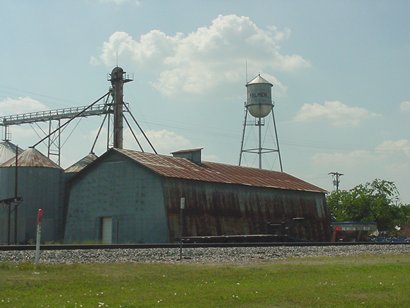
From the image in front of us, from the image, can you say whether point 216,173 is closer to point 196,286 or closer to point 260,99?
point 260,99

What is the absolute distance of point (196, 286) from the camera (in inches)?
492

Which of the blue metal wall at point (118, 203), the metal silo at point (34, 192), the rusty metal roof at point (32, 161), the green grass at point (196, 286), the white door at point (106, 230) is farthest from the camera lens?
the rusty metal roof at point (32, 161)

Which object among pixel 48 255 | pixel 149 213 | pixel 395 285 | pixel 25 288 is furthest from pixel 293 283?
pixel 149 213

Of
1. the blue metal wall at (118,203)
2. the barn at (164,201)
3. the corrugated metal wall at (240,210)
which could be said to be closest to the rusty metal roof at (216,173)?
the barn at (164,201)

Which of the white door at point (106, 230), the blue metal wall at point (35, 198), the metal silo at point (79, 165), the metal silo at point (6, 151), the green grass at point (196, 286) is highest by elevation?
the metal silo at point (6, 151)

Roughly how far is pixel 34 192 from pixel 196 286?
130 ft

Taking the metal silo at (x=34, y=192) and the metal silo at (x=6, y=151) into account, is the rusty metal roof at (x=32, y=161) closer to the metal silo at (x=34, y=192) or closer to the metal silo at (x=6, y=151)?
the metal silo at (x=34, y=192)

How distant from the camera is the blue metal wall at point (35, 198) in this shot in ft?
161

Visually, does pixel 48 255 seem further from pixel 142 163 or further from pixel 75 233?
pixel 75 233

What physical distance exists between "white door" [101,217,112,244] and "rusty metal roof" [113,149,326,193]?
16.2 ft

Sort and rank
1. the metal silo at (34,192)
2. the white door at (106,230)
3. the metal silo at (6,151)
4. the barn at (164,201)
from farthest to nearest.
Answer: the metal silo at (6,151) → the metal silo at (34,192) → the white door at (106,230) → the barn at (164,201)

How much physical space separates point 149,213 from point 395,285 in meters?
31.1

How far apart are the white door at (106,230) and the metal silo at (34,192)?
550cm

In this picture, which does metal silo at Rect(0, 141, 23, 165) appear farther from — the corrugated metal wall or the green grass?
the green grass
